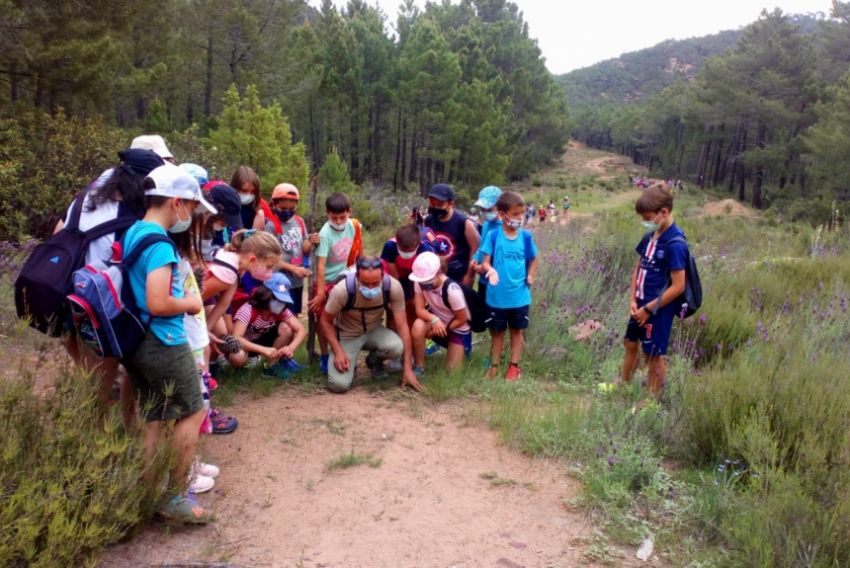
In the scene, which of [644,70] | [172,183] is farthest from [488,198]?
[644,70]

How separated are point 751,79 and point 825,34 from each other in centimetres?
789

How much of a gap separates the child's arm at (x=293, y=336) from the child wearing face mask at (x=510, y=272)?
1.47 m

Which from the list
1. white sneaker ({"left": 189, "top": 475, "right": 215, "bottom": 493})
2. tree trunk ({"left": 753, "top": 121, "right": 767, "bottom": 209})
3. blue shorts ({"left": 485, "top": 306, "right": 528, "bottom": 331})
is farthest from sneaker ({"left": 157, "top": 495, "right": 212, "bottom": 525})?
tree trunk ({"left": 753, "top": 121, "right": 767, "bottom": 209})

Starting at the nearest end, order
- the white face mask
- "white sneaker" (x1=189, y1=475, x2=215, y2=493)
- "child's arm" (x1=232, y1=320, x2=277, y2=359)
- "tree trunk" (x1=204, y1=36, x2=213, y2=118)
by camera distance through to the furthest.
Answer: the white face mask, "white sneaker" (x1=189, y1=475, x2=215, y2=493), "child's arm" (x1=232, y1=320, x2=277, y2=359), "tree trunk" (x1=204, y1=36, x2=213, y2=118)

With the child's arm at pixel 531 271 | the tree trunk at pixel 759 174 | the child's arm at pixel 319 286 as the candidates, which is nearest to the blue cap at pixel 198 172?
the child's arm at pixel 319 286

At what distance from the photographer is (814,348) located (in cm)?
445

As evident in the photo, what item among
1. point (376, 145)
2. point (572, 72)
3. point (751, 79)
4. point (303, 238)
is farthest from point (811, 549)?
point (572, 72)

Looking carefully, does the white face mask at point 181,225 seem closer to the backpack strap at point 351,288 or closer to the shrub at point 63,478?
the shrub at point 63,478

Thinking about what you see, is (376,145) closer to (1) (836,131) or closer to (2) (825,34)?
(1) (836,131)

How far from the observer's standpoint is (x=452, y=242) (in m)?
5.16

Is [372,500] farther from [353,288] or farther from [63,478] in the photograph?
[353,288]

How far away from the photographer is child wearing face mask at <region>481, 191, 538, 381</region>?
4770 millimetres

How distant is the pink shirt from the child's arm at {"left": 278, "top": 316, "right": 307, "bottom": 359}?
93cm

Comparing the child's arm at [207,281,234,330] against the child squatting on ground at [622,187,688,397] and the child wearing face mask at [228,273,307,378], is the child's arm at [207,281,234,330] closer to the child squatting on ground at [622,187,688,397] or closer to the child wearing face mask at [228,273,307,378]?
Answer: the child wearing face mask at [228,273,307,378]
